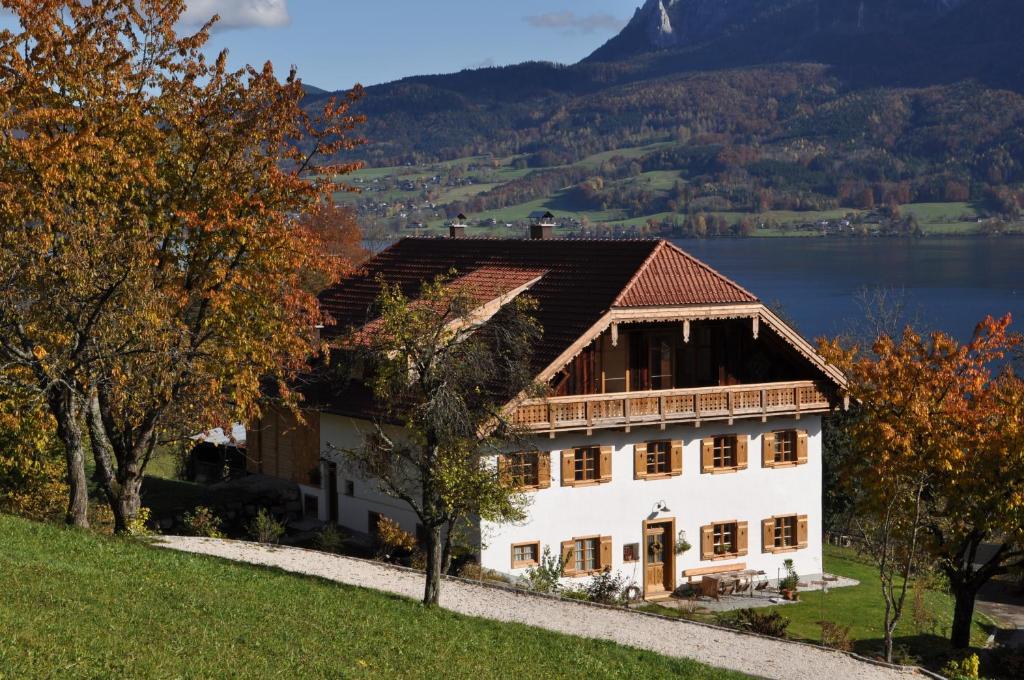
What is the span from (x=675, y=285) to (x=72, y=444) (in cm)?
1630

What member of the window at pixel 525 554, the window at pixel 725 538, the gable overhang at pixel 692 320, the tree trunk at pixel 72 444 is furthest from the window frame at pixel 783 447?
the tree trunk at pixel 72 444

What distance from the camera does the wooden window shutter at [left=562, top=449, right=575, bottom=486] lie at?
37.1 metres

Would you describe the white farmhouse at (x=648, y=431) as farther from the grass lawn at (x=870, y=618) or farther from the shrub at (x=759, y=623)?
the shrub at (x=759, y=623)

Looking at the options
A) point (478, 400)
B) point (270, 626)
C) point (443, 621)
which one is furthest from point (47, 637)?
point (478, 400)

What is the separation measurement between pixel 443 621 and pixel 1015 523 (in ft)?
47.8

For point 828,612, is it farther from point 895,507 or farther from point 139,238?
point 139,238

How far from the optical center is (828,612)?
122ft

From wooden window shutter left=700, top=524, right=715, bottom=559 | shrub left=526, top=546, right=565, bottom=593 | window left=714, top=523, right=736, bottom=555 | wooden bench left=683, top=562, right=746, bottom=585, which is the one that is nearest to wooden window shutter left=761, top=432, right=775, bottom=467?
window left=714, top=523, right=736, bottom=555

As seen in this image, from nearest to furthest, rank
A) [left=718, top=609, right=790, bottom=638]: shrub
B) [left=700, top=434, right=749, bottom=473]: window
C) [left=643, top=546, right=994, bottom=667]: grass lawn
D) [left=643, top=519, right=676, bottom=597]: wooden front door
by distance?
1. [left=718, top=609, right=790, bottom=638]: shrub
2. [left=643, top=546, right=994, bottom=667]: grass lawn
3. [left=643, top=519, right=676, bottom=597]: wooden front door
4. [left=700, top=434, right=749, bottom=473]: window

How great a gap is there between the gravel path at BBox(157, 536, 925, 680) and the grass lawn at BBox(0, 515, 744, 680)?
227 centimetres

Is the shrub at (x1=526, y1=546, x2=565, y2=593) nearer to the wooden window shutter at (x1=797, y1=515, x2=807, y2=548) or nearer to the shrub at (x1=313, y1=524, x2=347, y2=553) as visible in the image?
the shrub at (x1=313, y1=524, x2=347, y2=553)

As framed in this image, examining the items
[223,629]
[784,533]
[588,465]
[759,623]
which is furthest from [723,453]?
[223,629]

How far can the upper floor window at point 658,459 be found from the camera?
38.1 m

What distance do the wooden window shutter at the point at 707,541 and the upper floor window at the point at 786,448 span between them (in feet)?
7.97
